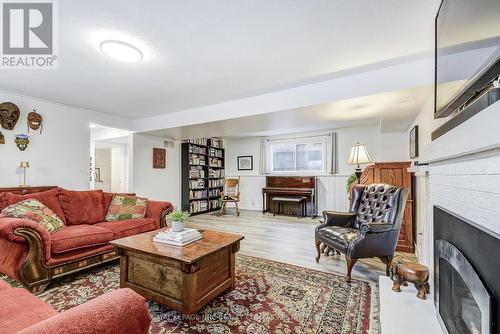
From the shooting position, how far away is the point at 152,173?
5129 mm

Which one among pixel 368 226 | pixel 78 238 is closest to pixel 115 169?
pixel 78 238

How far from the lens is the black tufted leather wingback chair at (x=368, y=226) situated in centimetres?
227

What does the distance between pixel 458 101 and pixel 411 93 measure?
1.59m

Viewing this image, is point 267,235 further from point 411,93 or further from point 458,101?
point 458,101

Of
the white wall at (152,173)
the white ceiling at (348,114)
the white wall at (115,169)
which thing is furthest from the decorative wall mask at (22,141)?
the white wall at (115,169)

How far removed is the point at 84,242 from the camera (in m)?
2.39

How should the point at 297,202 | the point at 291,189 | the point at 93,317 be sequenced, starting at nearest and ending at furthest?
the point at 93,317, the point at 297,202, the point at 291,189

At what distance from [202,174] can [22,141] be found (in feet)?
12.3

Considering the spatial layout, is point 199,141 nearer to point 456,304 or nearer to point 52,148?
point 52,148

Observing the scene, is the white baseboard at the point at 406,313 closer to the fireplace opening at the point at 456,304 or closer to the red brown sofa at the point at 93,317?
the fireplace opening at the point at 456,304

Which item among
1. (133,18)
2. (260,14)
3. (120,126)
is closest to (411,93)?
(260,14)

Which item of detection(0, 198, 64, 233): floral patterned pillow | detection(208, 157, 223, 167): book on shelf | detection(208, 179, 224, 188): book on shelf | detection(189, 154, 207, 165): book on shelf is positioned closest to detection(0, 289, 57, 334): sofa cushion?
detection(0, 198, 64, 233): floral patterned pillow

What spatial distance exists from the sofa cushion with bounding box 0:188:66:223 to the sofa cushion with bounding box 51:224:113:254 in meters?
0.39

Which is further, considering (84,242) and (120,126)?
(120,126)
